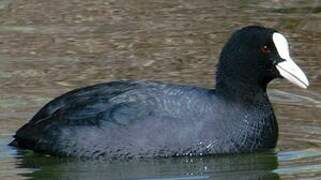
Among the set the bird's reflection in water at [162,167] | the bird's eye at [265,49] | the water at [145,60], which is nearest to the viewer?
the bird's reflection in water at [162,167]

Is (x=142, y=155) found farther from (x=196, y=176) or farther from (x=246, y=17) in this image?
(x=246, y=17)

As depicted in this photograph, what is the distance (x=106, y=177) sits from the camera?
316 inches

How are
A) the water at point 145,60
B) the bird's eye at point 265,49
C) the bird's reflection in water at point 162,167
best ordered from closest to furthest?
the bird's reflection in water at point 162,167 < the water at point 145,60 < the bird's eye at point 265,49

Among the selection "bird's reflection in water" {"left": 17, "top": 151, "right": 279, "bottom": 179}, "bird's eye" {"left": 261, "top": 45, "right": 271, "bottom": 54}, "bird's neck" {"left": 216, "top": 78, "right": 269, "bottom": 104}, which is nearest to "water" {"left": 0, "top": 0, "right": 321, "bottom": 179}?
"bird's reflection in water" {"left": 17, "top": 151, "right": 279, "bottom": 179}

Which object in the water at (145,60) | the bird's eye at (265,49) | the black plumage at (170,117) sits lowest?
the water at (145,60)

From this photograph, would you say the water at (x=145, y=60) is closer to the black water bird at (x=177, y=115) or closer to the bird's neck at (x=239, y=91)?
the black water bird at (x=177, y=115)

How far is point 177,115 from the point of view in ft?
27.4

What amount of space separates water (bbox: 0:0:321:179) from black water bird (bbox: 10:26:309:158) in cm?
9

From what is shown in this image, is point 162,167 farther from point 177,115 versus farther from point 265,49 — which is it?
point 265,49

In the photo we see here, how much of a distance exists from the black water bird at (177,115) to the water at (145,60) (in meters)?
0.09

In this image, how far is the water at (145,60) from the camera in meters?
8.29

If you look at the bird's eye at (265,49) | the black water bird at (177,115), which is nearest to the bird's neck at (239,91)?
the black water bird at (177,115)

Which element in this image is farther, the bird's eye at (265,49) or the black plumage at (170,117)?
the bird's eye at (265,49)

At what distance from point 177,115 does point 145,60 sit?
284 cm
